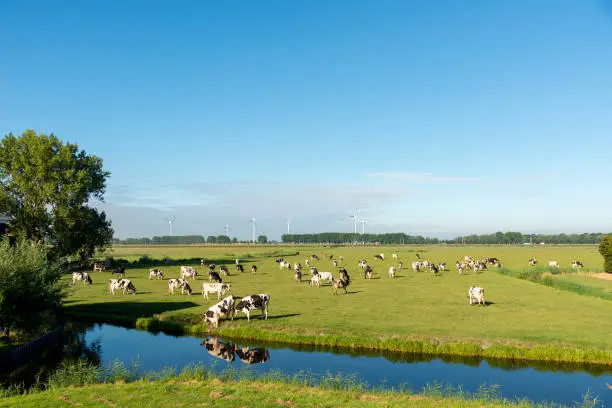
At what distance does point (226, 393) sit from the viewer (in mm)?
16422

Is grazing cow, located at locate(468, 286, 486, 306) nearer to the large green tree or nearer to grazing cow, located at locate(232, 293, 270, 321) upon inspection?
grazing cow, located at locate(232, 293, 270, 321)

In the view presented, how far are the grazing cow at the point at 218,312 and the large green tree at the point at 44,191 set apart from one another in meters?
40.1

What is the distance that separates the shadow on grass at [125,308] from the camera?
35.0 metres

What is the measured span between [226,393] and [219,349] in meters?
9.45

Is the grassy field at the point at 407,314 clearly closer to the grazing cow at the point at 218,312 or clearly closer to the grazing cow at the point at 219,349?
the grazing cow at the point at 218,312

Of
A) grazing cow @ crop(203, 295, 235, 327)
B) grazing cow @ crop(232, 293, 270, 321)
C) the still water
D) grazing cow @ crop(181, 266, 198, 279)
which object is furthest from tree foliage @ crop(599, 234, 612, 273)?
grazing cow @ crop(181, 266, 198, 279)

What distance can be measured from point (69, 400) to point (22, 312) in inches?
435

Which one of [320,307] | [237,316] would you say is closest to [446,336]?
[320,307]

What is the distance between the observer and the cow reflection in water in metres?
23.6

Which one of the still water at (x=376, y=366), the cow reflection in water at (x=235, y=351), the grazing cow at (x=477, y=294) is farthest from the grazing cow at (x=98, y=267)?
the grazing cow at (x=477, y=294)

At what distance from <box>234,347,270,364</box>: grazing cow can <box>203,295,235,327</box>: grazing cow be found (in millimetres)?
5336

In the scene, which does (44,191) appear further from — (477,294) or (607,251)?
(607,251)

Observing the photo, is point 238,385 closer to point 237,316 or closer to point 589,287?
point 237,316

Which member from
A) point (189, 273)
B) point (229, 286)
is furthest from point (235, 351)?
point (189, 273)
